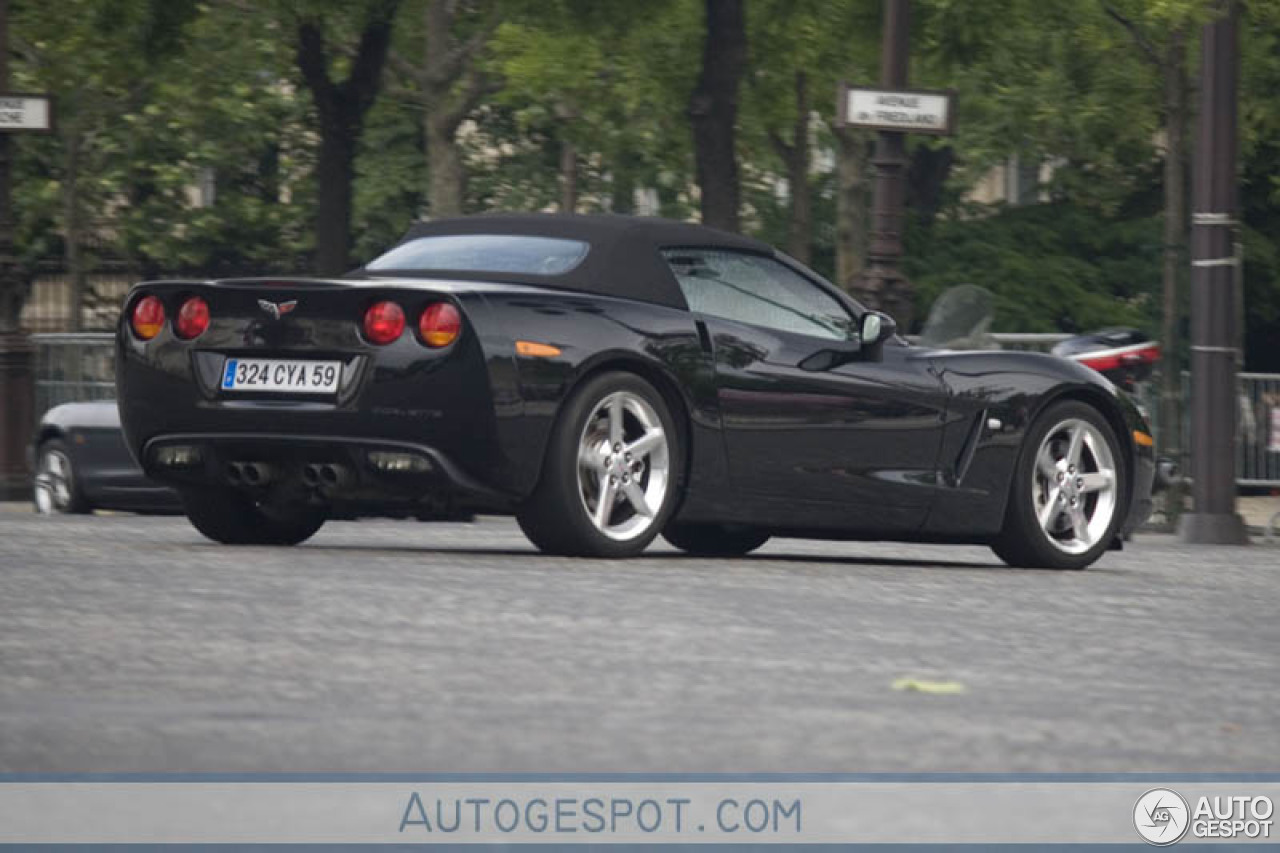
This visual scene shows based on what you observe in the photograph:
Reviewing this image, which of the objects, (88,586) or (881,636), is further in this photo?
(88,586)

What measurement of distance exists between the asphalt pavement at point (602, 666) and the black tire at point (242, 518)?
624mm

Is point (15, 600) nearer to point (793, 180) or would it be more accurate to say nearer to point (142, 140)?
point (793, 180)

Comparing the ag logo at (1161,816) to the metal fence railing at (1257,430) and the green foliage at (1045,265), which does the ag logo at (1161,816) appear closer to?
the metal fence railing at (1257,430)

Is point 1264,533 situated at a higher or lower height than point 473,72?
lower

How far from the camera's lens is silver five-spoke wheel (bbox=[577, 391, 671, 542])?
10.5 m

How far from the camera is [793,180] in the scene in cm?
3872

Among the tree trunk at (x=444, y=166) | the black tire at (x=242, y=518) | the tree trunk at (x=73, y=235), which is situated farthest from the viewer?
the tree trunk at (x=73, y=235)

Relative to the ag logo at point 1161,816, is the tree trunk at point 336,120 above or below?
above

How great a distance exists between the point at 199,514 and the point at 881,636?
161 inches

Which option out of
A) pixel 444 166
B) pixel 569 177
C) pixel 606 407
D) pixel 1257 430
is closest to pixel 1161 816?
pixel 606 407

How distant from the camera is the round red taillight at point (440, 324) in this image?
1012cm

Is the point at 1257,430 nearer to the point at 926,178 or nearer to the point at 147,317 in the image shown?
the point at 926,178

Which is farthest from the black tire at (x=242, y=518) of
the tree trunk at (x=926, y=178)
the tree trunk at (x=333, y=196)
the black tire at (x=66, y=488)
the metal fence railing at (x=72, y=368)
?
the tree trunk at (x=926, y=178)

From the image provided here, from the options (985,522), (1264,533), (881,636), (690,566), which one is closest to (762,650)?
(881,636)
